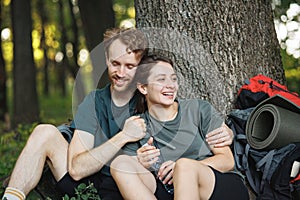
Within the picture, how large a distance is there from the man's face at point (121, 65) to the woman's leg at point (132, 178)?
21.5 inches

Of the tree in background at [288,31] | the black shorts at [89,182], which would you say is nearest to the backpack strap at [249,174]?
the black shorts at [89,182]

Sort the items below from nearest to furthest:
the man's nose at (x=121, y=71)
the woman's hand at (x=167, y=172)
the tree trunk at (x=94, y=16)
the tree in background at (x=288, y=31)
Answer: the woman's hand at (x=167, y=172) < the man's nose at (x=121, y=71) < the tree in background at (x=288, y=31) < the tree trunk at (x=94, y=16)

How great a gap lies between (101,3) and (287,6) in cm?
Answer: 364

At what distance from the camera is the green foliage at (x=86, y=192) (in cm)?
373

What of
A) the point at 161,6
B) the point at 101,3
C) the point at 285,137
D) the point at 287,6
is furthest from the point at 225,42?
the point at 101,3

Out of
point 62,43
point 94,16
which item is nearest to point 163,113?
point 94,16

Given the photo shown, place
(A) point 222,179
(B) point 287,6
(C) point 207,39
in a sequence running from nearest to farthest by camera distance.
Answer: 1. (A) point 222,179
2. (C) point 207,39
3. (B) point 287,6

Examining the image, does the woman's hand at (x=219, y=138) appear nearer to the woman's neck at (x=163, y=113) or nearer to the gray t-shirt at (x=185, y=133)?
the gray t-shirt at (x=185, y=133)

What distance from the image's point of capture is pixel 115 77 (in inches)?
151

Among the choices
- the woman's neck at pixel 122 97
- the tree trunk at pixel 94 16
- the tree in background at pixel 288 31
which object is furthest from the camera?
the tree trunk at pixel 94 16

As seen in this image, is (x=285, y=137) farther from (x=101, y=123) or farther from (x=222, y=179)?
(x=101, y=123)

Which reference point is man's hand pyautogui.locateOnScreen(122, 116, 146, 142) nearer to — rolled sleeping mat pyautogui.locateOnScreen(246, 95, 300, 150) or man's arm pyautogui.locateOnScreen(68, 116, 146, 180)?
man's arm pyautogui.locateOnScreen(68, 116, 146, 180)

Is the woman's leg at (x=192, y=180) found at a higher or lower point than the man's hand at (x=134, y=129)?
lower

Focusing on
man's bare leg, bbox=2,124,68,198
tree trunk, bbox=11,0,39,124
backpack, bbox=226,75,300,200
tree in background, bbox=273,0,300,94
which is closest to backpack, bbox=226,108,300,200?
backpack, bbox=226,75,300,200
